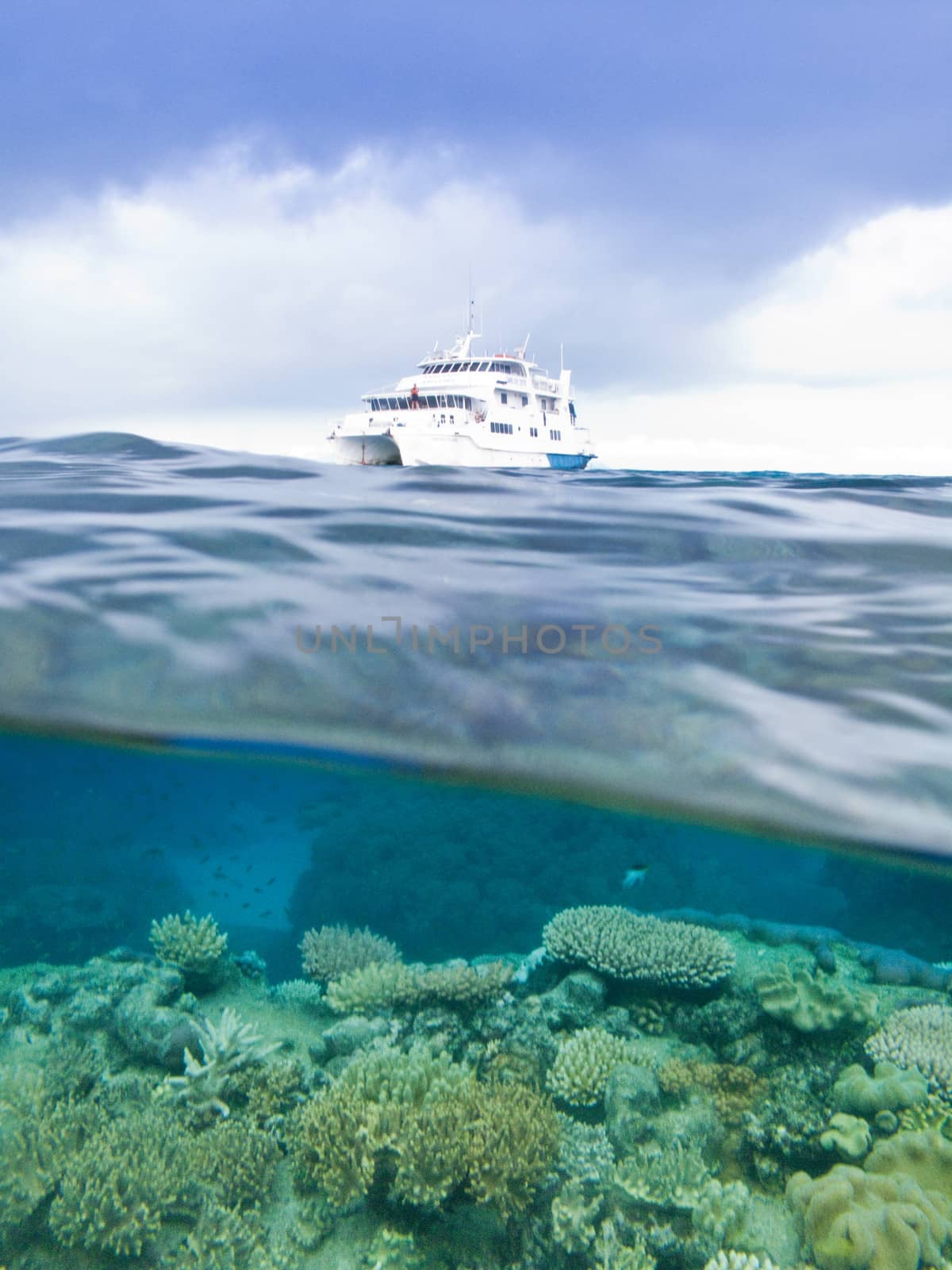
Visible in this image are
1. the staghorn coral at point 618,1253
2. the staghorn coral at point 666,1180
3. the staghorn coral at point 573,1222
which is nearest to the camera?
the staghorn coral at point 618,1253

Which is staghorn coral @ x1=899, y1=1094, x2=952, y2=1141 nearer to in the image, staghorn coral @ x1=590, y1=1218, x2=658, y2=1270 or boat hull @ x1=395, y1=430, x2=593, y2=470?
staghorn coral @ x1=590, y1=1218, x2=658, y2=1270

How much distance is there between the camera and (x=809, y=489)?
8.18 m

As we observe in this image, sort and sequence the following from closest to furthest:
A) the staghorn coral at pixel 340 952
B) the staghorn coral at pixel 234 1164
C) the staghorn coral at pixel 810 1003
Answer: the staghorn coral at pixel 234 1164
the staghorn coral at pixel 810 1003
the staghorn coral at pixel 340 952

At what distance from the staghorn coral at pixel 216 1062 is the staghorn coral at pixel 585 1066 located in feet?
10.4

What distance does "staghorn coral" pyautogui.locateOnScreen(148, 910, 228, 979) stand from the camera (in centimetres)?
999

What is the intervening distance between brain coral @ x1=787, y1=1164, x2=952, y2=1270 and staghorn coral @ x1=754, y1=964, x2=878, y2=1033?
1.63 metres

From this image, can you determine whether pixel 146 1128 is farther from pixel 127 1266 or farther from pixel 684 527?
pixel 684 527

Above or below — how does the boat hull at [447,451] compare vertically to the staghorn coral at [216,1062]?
above

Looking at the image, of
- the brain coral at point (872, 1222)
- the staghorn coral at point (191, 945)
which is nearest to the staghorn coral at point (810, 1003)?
the brain coral at point (872, 1222)

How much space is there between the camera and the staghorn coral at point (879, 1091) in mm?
7141

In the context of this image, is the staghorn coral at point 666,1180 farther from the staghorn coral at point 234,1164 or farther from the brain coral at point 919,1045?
the staghorn coral at point 234,1164

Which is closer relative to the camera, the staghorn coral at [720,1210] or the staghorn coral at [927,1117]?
the staghorn coral at [720,1210]

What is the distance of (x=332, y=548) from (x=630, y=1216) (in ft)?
20.5

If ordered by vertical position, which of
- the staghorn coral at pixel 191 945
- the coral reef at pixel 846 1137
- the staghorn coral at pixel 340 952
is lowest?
the staghorn coral at pixel 340 952
